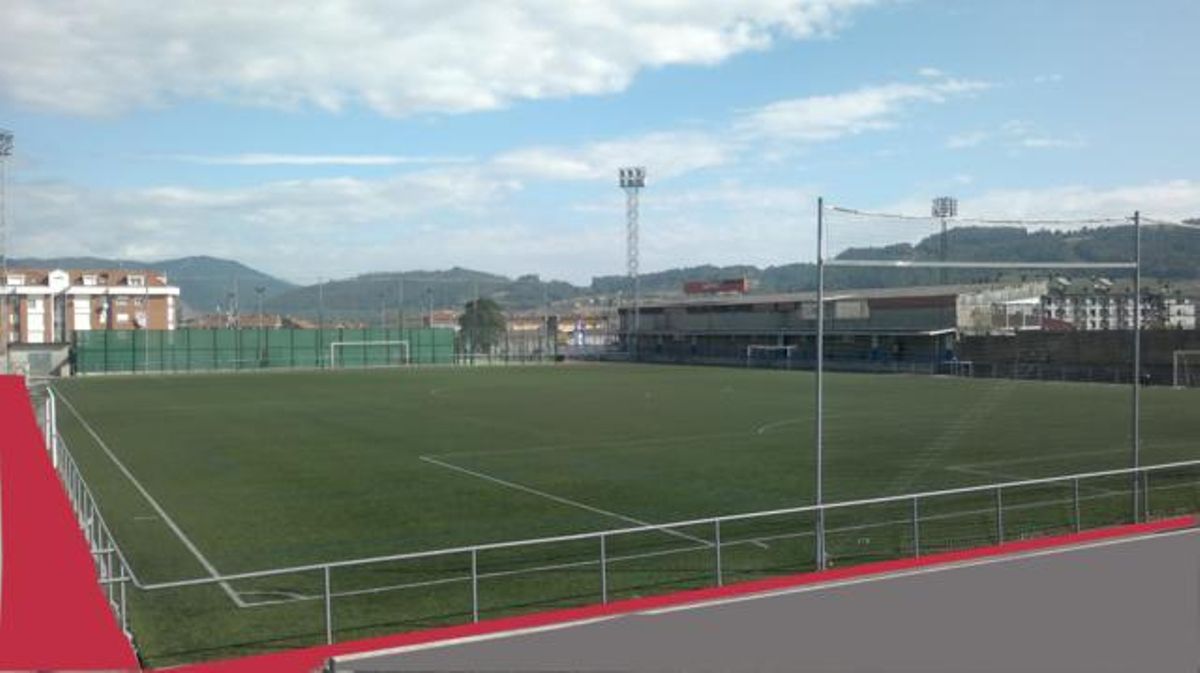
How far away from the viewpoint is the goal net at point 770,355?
8881 cm

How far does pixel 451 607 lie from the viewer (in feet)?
46.0

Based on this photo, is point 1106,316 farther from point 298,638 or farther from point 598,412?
point 298,638

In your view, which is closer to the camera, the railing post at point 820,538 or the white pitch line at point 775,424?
the railing post at point 820,538

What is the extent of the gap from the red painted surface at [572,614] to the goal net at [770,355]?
72590mm

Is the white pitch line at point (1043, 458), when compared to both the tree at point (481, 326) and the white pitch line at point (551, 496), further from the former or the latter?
the tree at point (481, 326)

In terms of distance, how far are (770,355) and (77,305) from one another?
6653 centimetres

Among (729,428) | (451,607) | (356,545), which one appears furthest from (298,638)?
(729,428)

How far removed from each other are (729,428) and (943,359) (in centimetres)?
3756

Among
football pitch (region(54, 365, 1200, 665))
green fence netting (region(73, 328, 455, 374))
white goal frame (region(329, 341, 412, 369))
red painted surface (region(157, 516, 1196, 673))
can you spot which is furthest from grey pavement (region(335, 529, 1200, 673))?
white goal frame (region(329, 341, 412, 369))

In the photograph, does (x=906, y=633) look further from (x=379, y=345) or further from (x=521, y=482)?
(x=379, y=345)

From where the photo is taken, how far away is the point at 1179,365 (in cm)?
6388

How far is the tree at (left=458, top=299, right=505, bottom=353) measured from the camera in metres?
110

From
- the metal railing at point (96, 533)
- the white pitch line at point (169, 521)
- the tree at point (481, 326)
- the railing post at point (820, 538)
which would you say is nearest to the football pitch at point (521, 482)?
the white pitch line at point (169, 521)

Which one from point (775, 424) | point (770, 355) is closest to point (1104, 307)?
point (775, 424)
